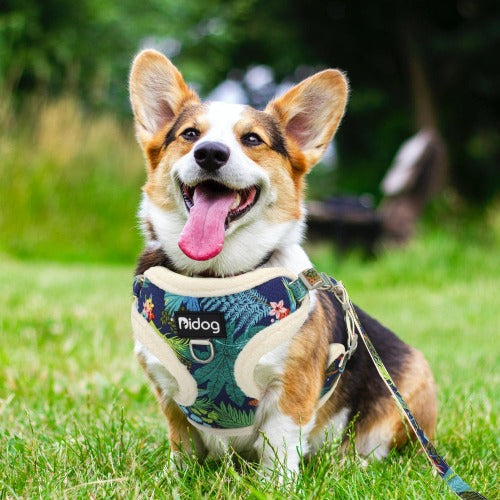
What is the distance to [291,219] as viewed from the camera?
2.51 m

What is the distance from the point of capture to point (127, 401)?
3.38 metres

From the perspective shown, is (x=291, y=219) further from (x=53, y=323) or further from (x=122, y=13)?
(x=122, y=13)

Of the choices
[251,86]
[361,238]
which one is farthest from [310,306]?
[251,86]

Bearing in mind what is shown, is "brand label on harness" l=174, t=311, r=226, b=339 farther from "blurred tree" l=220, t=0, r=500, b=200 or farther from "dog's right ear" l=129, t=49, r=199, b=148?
"blurred tree" l=220, t=0, r=500, b=200

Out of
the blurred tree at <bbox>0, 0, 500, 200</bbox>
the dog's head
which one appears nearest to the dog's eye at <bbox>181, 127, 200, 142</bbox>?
the dog's head

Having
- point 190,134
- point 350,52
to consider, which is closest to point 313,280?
point 190,134

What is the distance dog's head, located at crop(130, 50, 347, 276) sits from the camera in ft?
7.68

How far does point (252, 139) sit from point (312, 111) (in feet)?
1.15

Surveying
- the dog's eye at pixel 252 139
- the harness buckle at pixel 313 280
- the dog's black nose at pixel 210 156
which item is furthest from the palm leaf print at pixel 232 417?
the dog's eye at pixel 252 139

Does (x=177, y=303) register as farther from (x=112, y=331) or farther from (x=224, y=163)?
(x=112, y=331)

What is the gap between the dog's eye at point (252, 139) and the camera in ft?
8.43

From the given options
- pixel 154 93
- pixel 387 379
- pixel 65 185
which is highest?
pixel 154 93

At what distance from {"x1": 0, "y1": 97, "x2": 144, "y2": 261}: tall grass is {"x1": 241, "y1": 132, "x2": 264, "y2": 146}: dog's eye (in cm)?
656

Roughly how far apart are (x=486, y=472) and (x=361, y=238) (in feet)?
23.4
